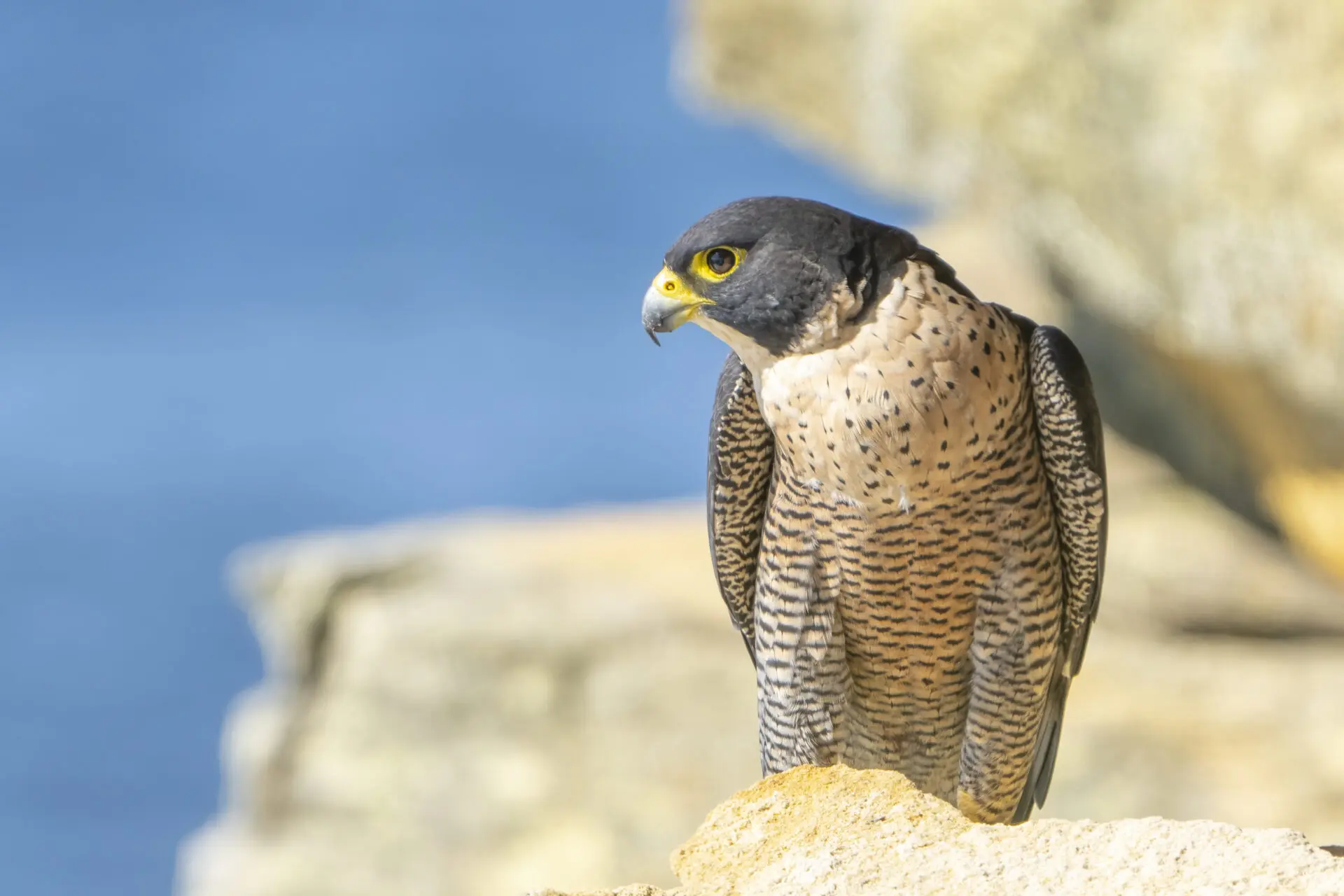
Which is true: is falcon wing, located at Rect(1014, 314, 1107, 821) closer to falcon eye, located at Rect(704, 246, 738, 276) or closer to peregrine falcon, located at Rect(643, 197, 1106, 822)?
peregrine falcon, located at Rect(643, 197, 1106, 822)

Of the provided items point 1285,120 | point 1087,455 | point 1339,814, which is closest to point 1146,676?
point 1339,814

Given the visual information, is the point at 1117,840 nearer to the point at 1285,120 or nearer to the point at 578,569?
the point at 1285,120

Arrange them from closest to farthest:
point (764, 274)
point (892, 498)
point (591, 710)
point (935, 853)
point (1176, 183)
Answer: point (935, 853) < point (764, 274) < point (892, 498) < point (1176, 183) < point (591, 710)

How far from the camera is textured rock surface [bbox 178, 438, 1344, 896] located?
7328 millimetres

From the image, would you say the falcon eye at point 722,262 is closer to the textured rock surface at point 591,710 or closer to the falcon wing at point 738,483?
the falcon wing at point 738,483

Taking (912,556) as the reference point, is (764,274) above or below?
above

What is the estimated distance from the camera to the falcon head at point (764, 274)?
2.98 m

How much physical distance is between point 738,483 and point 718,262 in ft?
2.32

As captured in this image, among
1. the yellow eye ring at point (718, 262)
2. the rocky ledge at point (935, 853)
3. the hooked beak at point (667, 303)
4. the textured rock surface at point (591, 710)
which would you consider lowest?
the rocky ledge at point (935, 853)

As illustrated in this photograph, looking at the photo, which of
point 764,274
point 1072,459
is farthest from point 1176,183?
point 764,274

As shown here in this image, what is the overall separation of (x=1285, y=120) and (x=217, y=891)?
6.71 meters

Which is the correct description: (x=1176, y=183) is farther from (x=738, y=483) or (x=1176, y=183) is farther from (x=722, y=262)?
(x=722, y=262)

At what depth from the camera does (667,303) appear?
2.98 metres

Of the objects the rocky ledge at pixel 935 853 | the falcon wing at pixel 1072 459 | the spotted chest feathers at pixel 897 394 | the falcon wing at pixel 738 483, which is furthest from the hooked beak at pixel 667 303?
the rocky ledge at pixel 935 853
